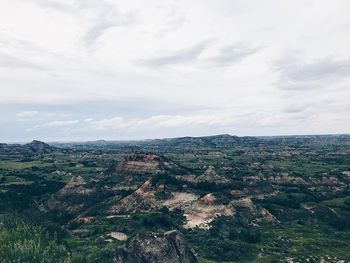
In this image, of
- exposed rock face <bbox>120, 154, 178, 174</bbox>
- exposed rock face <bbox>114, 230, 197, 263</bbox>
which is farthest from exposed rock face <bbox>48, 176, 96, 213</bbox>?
exposed rock face <bbox>114, 230, 197, 263</bbox>

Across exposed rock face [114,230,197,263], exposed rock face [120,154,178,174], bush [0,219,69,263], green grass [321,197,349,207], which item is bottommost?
green grass [321,197,349,207]

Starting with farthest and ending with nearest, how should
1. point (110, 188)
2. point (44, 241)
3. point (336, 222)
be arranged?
point (110, 188) → point (336, 222) → point (44, 241)

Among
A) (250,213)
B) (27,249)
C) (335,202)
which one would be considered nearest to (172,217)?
(250,213)

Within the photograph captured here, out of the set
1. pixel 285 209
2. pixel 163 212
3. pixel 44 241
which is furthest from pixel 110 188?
pixel 44 241

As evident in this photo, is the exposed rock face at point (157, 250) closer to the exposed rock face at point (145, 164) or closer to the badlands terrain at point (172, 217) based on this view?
the badlands terrain at point (172, 217)

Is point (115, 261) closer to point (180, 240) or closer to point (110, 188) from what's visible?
point (180, 240)

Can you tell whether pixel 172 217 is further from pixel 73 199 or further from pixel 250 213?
pixel 73 199

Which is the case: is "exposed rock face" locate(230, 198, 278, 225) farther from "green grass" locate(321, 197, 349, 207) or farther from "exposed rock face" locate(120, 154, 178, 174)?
"exposed rock face" locate(120, 154, 178, 174)

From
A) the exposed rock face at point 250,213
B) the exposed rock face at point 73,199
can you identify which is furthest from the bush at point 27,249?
the exposed rock face at point 250,213
